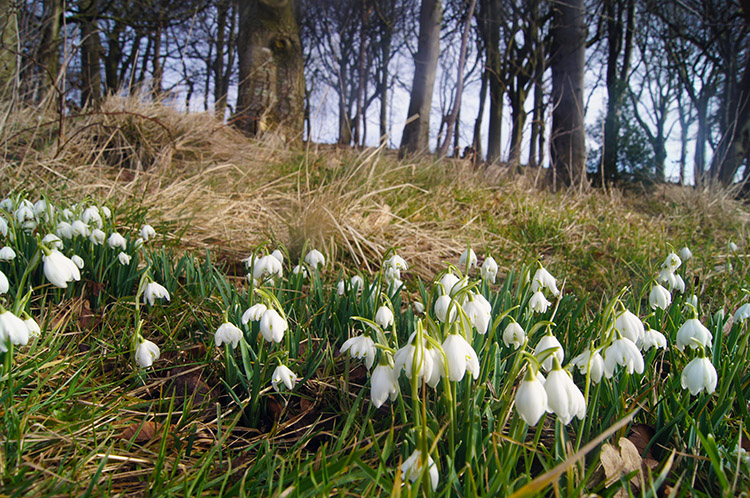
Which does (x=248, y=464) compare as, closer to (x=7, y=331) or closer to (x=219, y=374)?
(x=219, y=374)

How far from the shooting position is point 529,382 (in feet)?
2.85

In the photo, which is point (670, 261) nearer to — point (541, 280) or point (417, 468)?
point (541, 280)

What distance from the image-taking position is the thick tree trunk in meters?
6.50

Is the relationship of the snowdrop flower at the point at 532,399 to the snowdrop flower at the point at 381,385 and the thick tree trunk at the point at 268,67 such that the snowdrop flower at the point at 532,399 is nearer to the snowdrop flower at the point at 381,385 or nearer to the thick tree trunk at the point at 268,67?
the snowdrop flower at the point at 381,385

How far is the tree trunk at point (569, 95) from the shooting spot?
6.94 meters

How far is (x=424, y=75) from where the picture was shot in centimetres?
739

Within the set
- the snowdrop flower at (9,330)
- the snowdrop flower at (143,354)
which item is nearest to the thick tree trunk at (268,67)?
the snowdrop flower at (143,354)

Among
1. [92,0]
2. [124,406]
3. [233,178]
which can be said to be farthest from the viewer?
[92,0]

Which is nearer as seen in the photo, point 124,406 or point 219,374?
point 124,406

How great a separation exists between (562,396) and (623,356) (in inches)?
12.9


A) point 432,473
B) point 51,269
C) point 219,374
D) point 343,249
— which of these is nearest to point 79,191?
point 343,249

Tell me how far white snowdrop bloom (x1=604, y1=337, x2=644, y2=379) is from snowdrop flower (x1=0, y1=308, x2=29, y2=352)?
4.71 ft

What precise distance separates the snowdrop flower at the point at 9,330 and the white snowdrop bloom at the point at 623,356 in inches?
56.5

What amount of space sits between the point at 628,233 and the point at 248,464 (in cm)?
405
